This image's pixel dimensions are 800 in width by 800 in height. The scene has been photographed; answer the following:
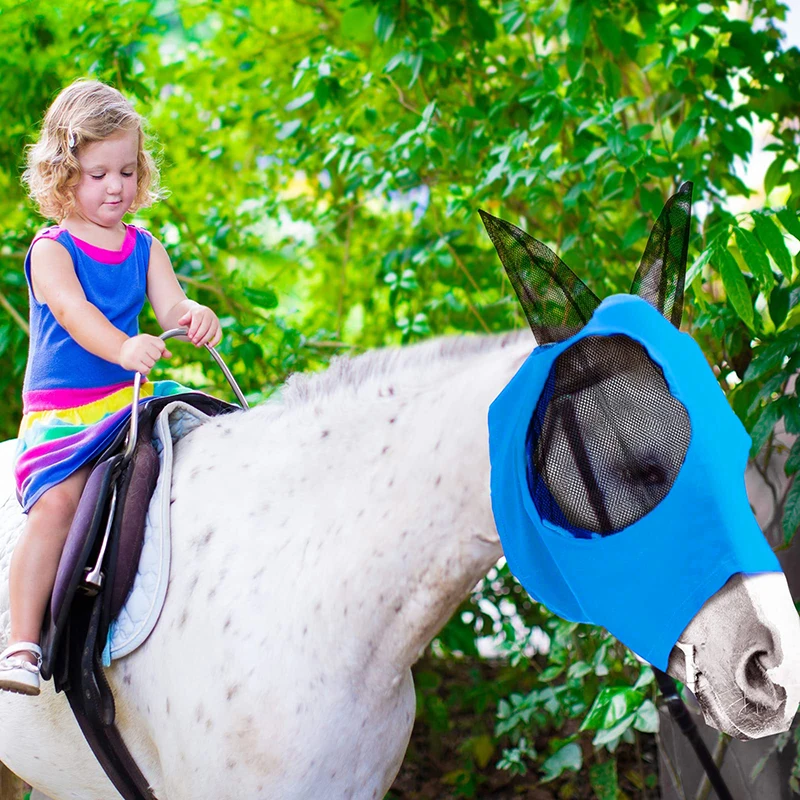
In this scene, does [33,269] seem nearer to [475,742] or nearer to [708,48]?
[708,48]

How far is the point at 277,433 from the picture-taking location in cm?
157

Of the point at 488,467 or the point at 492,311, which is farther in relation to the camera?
the point at 492,311

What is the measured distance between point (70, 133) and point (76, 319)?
14.0 inches

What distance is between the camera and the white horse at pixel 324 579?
4.34 feet

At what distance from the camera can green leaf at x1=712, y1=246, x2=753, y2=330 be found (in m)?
1.65

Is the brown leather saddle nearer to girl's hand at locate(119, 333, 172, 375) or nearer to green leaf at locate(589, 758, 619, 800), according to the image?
girl's hand at locate(119, 333, 172, 375)

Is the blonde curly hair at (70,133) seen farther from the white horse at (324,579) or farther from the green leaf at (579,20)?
the green leaf at (579,20)

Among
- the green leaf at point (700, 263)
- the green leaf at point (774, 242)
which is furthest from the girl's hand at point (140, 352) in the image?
the green leaf at point (774, 242)

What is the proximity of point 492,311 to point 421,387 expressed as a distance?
199cm

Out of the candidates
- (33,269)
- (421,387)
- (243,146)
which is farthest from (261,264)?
(421,387)

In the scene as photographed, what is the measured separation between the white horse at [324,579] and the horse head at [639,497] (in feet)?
0.37

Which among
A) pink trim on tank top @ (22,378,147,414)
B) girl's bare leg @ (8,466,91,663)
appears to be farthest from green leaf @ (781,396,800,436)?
girl's bare leg @ (8,466,91,663)

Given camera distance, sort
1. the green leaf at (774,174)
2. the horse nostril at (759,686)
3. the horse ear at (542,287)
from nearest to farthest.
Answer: the horse nostril at (759,686) < the horse ear at (542,287) < the green leaf at (774,174)

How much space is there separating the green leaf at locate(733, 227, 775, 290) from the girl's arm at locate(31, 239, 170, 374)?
111 centimetres
